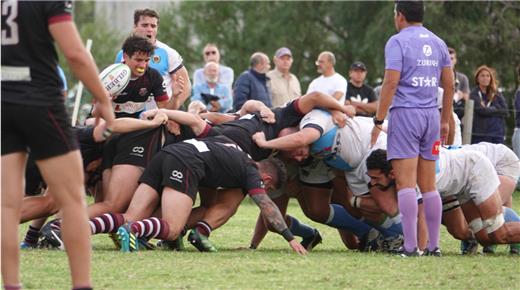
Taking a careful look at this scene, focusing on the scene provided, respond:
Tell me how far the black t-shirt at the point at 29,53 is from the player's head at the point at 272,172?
389 cm

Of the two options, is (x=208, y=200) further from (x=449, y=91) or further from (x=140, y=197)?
(x=449, y=91)

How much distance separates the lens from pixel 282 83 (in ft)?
60.0

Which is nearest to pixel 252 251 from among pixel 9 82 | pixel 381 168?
pixel 381 168

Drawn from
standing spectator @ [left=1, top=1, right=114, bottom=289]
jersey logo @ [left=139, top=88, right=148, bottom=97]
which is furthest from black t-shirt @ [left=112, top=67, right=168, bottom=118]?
standing spectator @ [left=1, top=1, right=114, bottom=289]

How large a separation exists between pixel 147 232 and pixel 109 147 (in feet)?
3.86

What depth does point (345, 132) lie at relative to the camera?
9906mm

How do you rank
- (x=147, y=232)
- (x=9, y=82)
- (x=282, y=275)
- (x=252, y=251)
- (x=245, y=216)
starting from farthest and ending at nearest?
1. (x=245, y=216)
2. (x=252, y=251)
3. (x=147, y=232)
4. (x=282, y=275)
5. (x=9, y=82)

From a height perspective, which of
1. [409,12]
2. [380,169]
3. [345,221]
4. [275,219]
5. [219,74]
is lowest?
[345,221]

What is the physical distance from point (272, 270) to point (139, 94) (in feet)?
9.05

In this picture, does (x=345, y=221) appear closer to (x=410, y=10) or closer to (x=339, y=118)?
(x=339, y=118)

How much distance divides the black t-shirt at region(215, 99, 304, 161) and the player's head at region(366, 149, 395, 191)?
A: 0.93 meters

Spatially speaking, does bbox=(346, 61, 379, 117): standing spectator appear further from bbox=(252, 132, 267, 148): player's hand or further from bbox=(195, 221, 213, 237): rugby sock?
bbox=(195, 221, 213, 237): rugby sock

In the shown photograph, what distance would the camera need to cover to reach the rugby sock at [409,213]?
29.5ft

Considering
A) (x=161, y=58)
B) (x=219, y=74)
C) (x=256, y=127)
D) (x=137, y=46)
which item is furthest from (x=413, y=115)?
(x=219, y=74)
